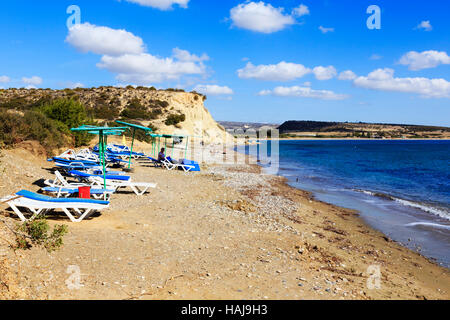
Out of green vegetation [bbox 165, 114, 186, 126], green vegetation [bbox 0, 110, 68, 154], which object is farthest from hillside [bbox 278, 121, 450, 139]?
green vegetation [bbox 0, 110, 68, 154]

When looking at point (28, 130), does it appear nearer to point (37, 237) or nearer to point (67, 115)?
point (67, 115)

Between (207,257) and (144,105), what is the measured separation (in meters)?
50.9

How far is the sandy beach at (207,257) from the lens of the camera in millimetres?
4676

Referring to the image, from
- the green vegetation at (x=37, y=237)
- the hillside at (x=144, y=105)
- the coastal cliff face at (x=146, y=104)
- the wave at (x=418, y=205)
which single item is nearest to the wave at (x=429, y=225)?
the wave at (x=418, y=205)

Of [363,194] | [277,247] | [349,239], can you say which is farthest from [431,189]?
[277,247]

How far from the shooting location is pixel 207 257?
6156 mm

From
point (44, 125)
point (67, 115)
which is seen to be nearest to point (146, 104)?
point (67, 115)

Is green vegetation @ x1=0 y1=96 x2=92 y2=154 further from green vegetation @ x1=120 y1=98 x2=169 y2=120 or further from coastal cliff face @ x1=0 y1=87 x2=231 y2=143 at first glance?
green vegetation @ x1=120 y1=98 x2=169 y2=120

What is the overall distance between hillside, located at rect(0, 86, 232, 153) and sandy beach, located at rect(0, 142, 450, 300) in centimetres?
3367

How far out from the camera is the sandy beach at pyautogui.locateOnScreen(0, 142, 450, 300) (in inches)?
184

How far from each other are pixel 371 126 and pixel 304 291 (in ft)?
687

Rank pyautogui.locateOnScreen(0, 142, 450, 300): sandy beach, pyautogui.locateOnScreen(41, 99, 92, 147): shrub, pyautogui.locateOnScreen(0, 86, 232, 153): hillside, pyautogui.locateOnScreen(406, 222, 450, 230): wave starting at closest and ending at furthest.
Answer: pyautogui.locateOnScreen(0, 142, 450, 300): sandy beach → pyautogui.locateOnScreen(406, 222, 450, 230): wave → pyautogui.locateOnScreen(41, 99, 92, 147): shrub → pyautogui.locateOnScreen(0, 86, 232, 153): hillside

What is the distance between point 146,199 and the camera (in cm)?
1080
